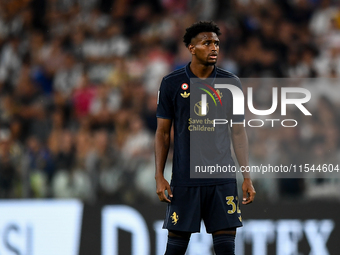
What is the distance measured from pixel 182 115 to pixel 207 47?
1.58 ft

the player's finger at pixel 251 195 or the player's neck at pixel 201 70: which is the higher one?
the player's neck at pixel 201 70

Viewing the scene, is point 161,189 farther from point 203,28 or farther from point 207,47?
point 203,28

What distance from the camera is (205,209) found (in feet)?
11.9

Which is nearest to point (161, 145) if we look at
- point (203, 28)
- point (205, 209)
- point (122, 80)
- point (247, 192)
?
point (205, 209)

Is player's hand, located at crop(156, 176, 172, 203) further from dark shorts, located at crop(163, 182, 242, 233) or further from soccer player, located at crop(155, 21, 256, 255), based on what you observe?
dark shorts, located at crop(163, 182, 242, 233)

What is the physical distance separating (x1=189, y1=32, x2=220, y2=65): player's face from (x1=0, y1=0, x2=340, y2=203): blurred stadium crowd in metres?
1.95

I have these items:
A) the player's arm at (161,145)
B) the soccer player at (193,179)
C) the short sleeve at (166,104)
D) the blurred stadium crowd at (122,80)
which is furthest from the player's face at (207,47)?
the blurred stadium crowd at (122,80)

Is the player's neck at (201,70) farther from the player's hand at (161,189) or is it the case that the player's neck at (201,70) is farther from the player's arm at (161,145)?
the player's hand at (161,189)

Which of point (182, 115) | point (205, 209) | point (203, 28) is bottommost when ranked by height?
point (205, 209)

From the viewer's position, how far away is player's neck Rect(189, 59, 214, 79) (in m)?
3.69

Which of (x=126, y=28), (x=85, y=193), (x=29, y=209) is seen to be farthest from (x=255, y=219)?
(x=126, y=28)

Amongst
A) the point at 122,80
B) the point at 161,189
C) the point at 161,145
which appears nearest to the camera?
the point at 161,189

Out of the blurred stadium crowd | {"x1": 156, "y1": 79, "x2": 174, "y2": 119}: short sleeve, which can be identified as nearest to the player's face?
{"x1": 156, "y1": 79, "x2": 174, "y2": 119}: short sleeve

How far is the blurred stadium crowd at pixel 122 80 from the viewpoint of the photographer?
5492 mm
